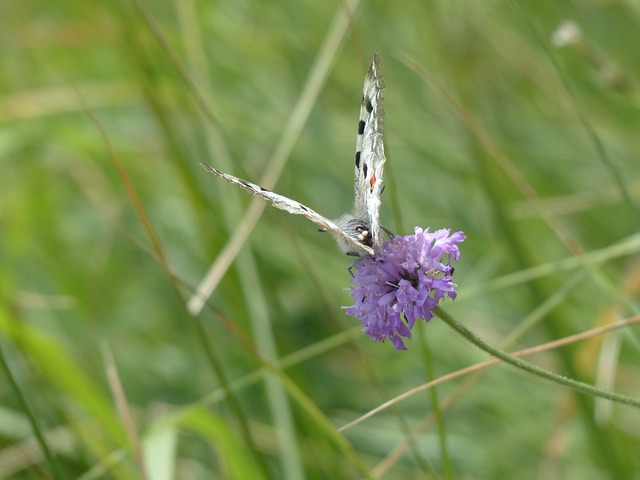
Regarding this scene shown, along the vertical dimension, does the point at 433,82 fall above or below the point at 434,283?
above

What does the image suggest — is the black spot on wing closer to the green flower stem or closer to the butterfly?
the butterfly

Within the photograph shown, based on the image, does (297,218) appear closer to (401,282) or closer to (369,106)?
(369,106)

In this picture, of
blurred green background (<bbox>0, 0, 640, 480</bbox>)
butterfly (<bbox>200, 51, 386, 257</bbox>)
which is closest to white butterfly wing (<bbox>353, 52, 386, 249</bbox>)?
butterfly (<bbox>200, 51, 386, 257</bbox>)

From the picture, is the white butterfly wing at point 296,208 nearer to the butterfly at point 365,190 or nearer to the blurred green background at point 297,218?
the butterfly at point 365,190

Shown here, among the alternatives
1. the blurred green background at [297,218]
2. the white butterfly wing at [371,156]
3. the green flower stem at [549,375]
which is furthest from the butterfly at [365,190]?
the blurred green background at [297,218]

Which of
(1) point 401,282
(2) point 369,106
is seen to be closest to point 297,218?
(2) point 369,106

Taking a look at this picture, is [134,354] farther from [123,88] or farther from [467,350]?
[467,350]

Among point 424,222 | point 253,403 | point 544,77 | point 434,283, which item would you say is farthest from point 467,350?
point 434,283

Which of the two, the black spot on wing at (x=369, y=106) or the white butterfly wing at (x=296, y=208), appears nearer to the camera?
the white butterfly wing at (x=296, y=208)
